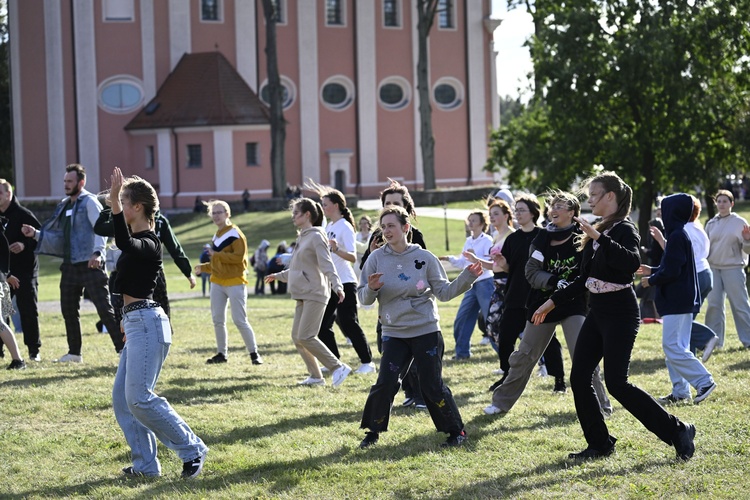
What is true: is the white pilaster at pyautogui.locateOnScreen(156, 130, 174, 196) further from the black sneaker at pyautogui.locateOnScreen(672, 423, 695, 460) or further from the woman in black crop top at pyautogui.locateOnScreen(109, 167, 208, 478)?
the black sneaker at pyautogui.locateOnScreen(672, 423, 695, 460)

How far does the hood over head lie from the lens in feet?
28.4

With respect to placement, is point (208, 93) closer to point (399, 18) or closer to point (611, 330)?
point (399, 18)

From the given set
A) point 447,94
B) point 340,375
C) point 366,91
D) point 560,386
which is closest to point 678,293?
point 560,386

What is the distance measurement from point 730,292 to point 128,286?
8.43 m

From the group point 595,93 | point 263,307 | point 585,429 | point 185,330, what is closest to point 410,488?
point 585,429

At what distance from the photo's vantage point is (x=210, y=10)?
56062 millimetres

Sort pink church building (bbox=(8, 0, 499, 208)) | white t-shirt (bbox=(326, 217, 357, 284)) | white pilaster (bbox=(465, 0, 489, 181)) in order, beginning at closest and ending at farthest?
white t-shirt (bbox=(326, 217, 357, 284)) < pink church building (bbox=(8, 0, 499, 208)) < white pilaster (bbox=(465, 0, 489, 181))

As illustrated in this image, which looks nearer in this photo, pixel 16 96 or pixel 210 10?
pixel 16 96

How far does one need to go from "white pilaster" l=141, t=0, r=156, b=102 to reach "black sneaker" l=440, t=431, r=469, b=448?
49.4 m

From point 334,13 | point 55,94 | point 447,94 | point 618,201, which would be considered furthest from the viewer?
point 447,94

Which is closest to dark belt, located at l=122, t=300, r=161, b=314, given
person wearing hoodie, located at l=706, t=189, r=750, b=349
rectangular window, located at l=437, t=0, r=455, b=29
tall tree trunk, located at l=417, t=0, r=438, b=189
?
person wearing hoodie, located at l=706, t=189, r=750, b=349

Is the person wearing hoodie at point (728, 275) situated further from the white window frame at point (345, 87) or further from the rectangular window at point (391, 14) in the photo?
the rectangular window at point (391, 14)

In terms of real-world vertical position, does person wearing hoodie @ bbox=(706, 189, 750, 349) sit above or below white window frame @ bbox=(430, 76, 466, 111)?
below

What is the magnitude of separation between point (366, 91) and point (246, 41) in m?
7.08
